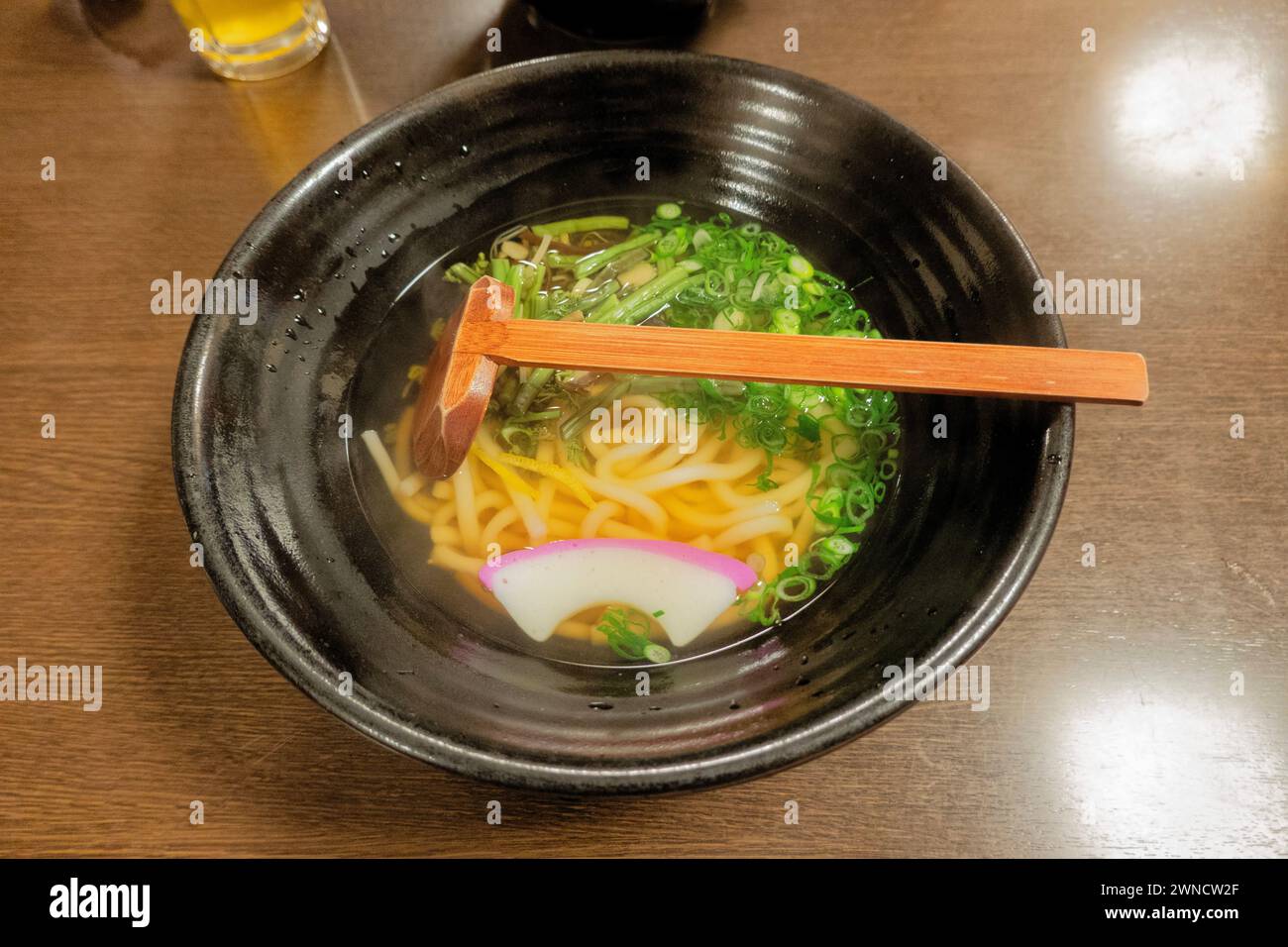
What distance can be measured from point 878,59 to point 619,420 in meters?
1.25

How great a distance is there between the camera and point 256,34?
→ 7.68ft

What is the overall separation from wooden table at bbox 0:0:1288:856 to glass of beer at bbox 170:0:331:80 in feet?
A: 0.17

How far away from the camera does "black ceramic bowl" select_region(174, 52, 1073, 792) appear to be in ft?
4.41

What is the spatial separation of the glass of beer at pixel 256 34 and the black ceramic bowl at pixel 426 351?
858mm

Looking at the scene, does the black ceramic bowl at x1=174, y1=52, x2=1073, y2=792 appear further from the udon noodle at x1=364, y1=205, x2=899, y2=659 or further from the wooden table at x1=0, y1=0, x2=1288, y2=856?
the wooden table at x1=0, y1=0, x2=1288, y2=856

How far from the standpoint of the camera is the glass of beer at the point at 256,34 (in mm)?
2281
